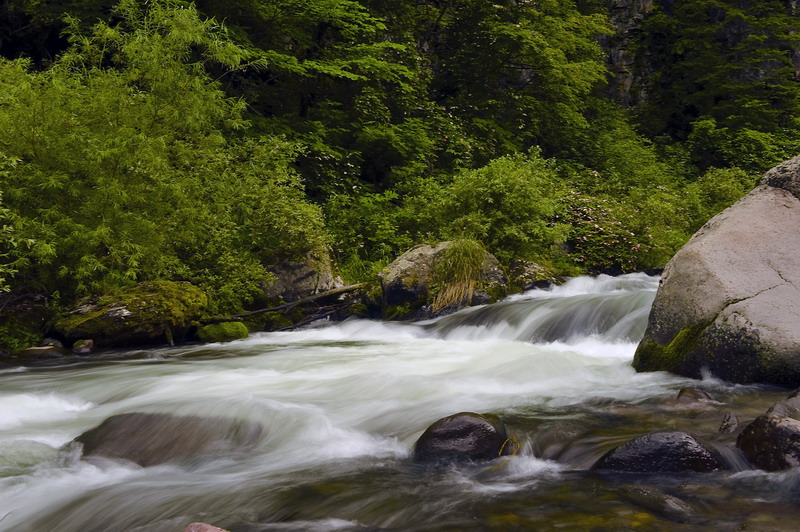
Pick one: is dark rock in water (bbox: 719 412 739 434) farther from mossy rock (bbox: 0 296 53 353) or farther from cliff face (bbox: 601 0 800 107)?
cliff face (bbox: 601 0 800 107)

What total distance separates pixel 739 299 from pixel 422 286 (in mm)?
5860

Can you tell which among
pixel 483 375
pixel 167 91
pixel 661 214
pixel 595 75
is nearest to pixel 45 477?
pixel 483 375

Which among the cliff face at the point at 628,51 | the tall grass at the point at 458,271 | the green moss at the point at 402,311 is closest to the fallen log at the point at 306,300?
the green moss at the point at 402,311

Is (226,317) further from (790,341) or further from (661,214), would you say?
(661,214)

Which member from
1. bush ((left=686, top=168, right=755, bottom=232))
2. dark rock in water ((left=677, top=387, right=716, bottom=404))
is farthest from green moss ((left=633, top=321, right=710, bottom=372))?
bush ((left=686, top=168, right=755, bottom=232))

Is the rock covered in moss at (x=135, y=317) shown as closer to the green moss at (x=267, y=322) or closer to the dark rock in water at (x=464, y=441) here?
the green moss at (x=267, y=322)

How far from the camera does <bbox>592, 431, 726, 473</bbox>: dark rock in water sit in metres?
4.02

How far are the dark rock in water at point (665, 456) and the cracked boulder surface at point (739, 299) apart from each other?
228 cm

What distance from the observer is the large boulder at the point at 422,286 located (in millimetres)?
11375

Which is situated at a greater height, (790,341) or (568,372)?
(790,341)

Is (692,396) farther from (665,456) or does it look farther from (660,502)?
(660,502)

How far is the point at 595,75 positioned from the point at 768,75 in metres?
9.19

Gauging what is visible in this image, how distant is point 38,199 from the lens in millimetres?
9234

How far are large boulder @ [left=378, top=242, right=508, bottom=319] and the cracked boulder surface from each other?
4.62 meters
